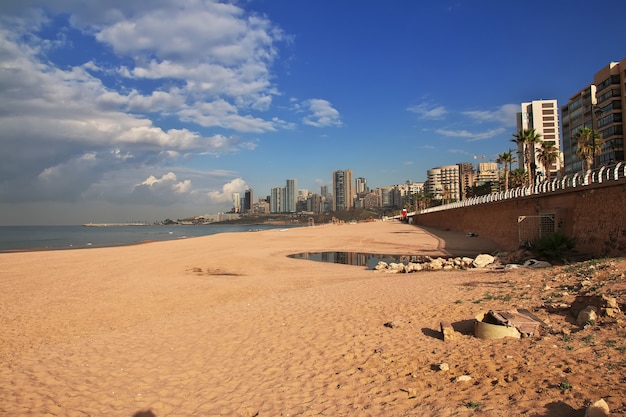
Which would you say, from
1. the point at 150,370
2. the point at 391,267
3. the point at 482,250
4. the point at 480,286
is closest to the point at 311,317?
the point at 150,370

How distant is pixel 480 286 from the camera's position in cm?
1176

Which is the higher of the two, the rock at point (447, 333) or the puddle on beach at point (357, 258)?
the rock at point (447, 333)

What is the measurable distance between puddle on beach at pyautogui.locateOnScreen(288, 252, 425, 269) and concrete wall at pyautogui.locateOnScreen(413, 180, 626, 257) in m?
6.89

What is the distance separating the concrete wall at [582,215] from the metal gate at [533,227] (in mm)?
402

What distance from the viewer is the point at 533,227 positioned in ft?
78.2

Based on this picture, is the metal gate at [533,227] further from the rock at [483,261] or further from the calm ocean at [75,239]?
the calm ocean at [75,239]

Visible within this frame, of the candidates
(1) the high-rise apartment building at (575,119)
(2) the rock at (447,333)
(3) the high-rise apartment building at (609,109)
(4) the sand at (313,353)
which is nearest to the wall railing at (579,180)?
(4) the sand at (313,353)

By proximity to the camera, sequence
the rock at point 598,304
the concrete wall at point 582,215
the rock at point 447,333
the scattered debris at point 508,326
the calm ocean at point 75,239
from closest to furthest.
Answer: the scattered debris at point 508,326
the rock at point 598,304
the rock at point 447,333
the concrete wall at point 582,215
the calm ocean at point 75,239

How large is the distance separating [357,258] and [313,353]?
2199 centimetres

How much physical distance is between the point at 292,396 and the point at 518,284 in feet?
26.3

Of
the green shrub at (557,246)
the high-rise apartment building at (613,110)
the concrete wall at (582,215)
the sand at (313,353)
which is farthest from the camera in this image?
the high-rise apartment building at (613,110)

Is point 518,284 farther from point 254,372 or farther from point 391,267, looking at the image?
point 391,267

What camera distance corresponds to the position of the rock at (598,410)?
3926mm

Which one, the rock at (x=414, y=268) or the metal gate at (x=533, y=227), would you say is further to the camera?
the metal gate at (x=533, y=227)
